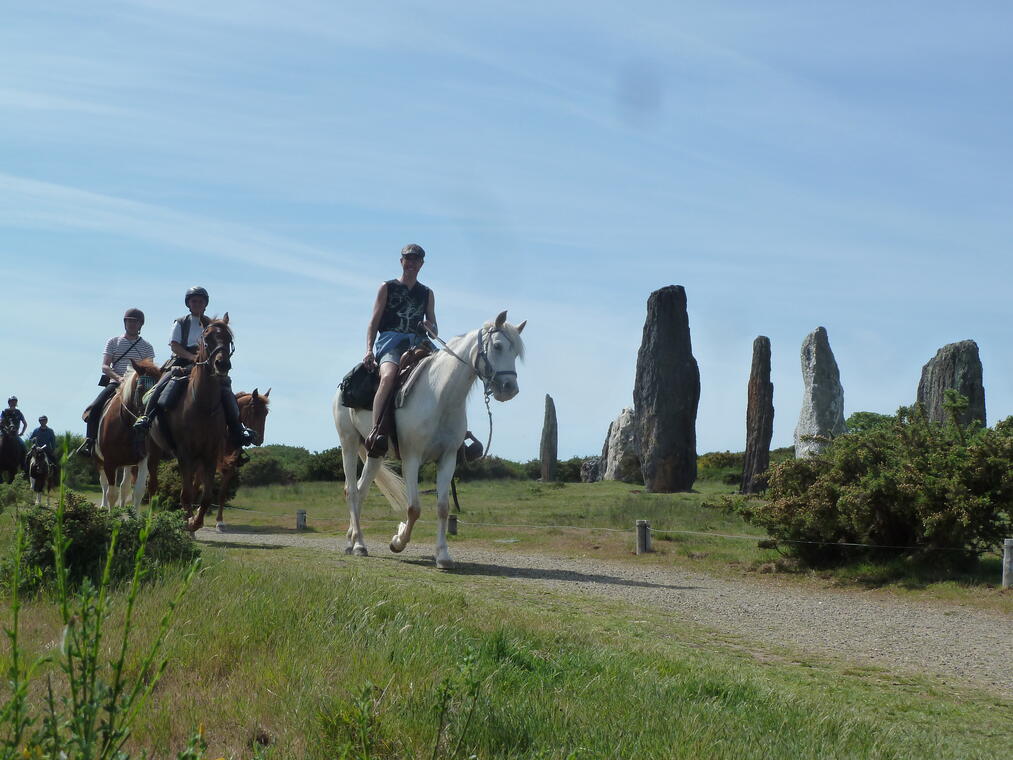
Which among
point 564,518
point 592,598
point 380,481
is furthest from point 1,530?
point 564,518

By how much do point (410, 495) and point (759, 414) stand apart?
2211cm

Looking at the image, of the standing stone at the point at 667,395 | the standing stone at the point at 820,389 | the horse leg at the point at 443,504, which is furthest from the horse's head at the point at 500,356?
the standing stone at the point at 820,389

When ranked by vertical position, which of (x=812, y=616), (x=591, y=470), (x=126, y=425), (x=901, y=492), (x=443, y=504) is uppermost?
(x=591, y=470)

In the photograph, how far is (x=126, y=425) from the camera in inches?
575

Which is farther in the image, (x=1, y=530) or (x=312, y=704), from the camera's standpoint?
(x=1, y=530)

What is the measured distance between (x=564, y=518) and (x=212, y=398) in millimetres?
10946

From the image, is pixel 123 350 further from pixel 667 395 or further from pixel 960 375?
pixel 667 395

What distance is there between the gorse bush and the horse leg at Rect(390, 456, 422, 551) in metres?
4.64

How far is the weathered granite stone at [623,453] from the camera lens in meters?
42.1

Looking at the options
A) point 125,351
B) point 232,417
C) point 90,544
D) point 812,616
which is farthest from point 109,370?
point 812,616

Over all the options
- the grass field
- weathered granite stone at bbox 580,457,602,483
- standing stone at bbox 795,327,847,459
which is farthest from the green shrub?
weathered granite stone at bbox 580,457,602,483

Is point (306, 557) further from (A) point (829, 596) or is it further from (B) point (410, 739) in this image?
(B) point (410, 739)

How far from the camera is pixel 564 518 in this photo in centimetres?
2255

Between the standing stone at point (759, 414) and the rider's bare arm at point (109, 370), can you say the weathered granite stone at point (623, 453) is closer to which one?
the standing stone at point (759, 414)
